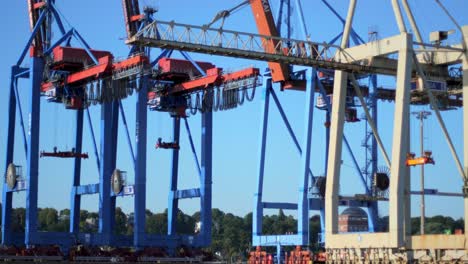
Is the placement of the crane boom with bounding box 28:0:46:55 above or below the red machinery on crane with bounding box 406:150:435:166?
above

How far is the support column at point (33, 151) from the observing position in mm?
70000

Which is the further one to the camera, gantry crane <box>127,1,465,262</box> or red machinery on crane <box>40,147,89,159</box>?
red machinery on crane <box>40,147,89,159</box>

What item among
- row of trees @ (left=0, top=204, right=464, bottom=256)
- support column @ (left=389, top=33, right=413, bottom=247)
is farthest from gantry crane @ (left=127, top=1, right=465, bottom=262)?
row of trees @ (left=0, top=204, right=464, bottom=256)

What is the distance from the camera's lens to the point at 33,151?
71000 mm

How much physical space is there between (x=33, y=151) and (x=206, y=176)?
1304cm

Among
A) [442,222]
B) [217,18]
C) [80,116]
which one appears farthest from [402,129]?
[442,222]

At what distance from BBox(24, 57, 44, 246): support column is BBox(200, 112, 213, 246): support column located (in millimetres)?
12389

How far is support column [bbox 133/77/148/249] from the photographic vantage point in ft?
234

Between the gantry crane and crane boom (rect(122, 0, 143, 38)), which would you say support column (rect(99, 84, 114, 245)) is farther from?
the gantry crane

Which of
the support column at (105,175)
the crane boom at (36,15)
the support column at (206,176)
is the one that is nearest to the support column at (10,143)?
the crane boom at (36,15)

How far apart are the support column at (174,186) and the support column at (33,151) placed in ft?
38.9

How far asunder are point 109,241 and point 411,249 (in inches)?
1307

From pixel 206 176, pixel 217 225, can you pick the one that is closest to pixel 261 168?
pixel 206 176

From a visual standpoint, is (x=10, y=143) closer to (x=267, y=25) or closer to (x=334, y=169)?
(x=267, y=25)
